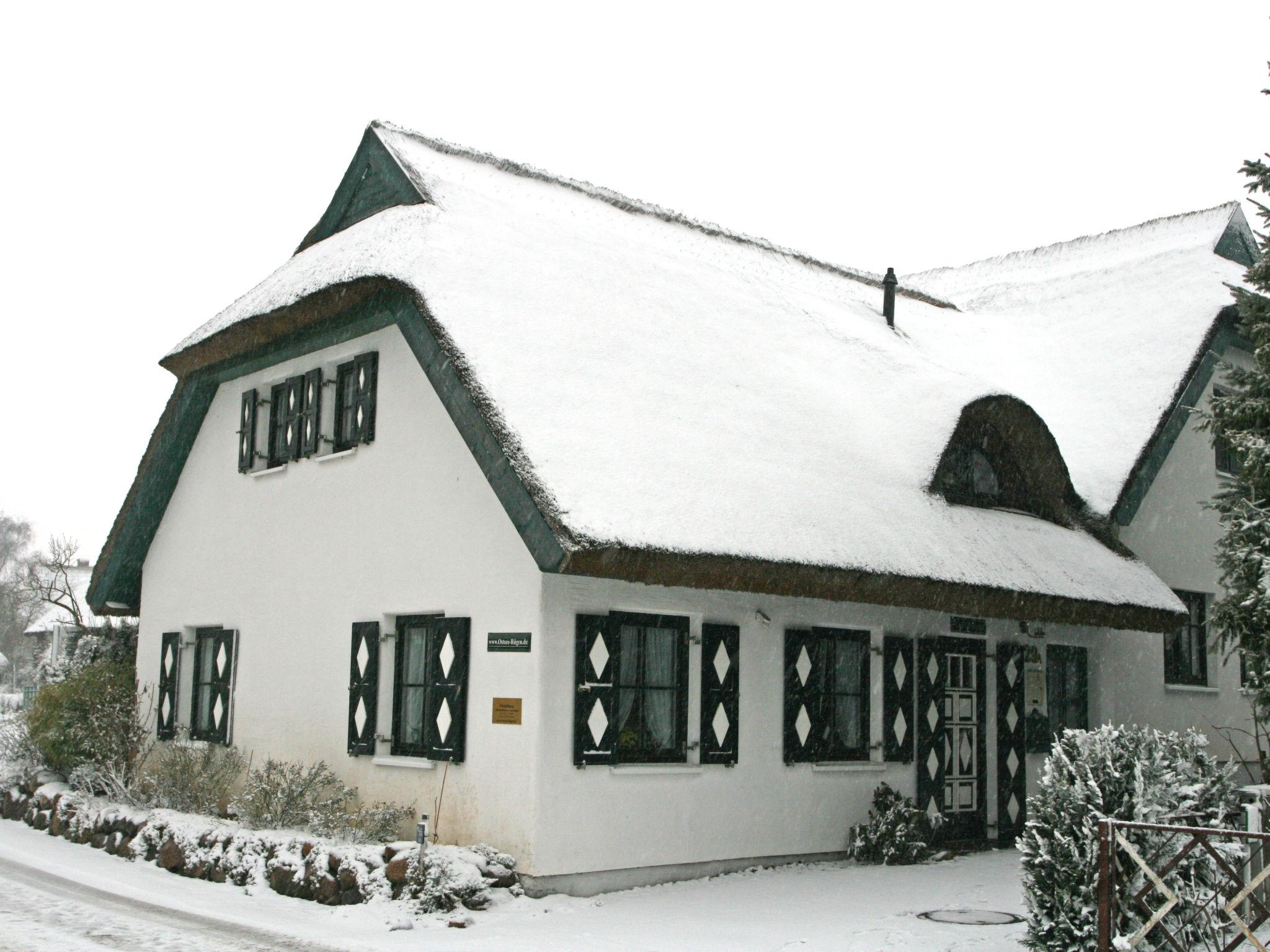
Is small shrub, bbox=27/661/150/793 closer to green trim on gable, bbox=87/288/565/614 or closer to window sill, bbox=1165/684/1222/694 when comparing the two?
green trim on gable, bbox=87/288/565/614

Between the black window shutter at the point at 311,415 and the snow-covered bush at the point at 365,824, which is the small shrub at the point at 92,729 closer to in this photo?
the snow-covered bush at the point at 365,824

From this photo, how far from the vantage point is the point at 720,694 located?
1178 centimetres

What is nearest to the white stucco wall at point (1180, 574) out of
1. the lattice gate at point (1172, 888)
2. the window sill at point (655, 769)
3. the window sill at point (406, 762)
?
the window sill at point (655, 769)

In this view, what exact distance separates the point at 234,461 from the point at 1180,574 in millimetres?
12255

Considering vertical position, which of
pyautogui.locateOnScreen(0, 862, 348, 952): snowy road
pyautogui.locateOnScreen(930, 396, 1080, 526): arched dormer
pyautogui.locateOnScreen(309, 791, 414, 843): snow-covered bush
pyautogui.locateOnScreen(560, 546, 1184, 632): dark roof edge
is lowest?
pyautogui.locateOnScreen(0, 862, 348, 952): snowy road

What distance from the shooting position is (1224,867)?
7.26 meters

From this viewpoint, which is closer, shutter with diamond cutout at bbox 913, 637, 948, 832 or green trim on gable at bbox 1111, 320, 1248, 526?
shutter with diamond cutout at bbox 913, 637, 948, 832

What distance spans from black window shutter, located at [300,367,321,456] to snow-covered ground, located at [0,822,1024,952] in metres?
4.54

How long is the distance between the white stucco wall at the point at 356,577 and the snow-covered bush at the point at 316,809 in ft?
0.77

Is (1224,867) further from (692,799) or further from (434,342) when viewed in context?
(434,342)

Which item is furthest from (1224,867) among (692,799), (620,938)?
(692,799)

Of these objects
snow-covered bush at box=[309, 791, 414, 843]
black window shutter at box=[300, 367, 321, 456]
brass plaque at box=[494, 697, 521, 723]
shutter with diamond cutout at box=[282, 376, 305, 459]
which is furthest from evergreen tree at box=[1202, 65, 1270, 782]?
shutter with diamond cutout at box=[282, 376, 305, 459]

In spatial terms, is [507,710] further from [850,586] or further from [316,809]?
[850,586]

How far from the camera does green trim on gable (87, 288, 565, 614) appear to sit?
10180 mm
